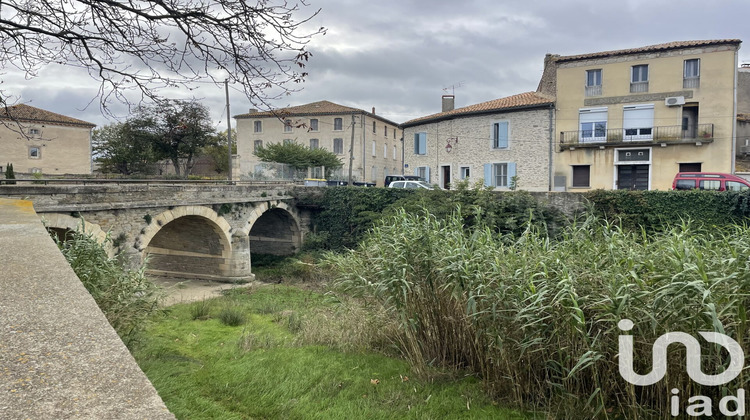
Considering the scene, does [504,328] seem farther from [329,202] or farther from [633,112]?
[633,112]

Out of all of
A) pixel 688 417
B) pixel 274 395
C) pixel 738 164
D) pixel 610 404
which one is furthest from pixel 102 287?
pixel 738 164

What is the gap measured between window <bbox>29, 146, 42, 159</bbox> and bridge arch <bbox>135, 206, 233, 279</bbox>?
16502 mm

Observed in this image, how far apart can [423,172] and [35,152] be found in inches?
961

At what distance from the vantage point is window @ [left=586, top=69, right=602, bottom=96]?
69.9 feet

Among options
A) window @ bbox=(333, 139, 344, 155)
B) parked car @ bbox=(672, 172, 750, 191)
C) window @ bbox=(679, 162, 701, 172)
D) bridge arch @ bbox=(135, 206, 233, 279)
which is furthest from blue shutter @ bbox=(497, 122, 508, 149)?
window @ bbox=(333, 139, 344, 155)

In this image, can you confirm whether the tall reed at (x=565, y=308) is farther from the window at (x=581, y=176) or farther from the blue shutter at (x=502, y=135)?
the blue shutter at (x=502, y=135)

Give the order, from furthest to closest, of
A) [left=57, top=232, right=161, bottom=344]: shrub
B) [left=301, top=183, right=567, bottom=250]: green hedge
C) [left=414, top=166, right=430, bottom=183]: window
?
1. [left=414, top=166, right=430, bottom=183]: window
2. [left=301, top=183, right=567, bottom=250]: green hedge
3. [left=57, top=232, right=161, bottom=344]: shrub

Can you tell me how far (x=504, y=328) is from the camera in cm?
405

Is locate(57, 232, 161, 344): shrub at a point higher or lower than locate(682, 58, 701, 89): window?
lower

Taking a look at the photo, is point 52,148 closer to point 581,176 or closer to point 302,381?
point 581,176

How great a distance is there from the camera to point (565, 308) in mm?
3633

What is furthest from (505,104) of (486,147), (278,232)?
(278,232)

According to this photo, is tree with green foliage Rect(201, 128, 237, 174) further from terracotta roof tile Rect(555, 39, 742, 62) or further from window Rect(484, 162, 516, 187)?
terracotta roof tile Rect(555, 39, 742, 62)

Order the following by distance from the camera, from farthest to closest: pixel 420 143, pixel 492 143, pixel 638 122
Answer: pixel 420 143 → pixel 492 143 → pixel 638 122
